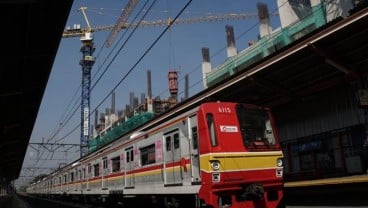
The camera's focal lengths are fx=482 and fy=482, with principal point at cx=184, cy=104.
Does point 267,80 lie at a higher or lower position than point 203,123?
higher

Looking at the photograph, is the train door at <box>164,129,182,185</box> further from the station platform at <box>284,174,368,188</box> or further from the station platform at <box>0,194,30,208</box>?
the station platform at <box>0,194,30,208</box>

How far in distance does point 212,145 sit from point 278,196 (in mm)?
2464

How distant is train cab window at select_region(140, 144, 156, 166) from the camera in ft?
51.8

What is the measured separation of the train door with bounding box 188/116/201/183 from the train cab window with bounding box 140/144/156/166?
2902 mm

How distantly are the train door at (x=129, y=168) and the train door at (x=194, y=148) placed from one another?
18.2 feet

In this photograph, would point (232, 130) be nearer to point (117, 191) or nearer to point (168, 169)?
point (168, 169)

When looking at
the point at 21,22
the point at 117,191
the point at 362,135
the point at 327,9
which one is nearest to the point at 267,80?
the point at 362,135

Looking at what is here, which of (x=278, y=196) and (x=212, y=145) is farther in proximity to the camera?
(x=278, y=196)

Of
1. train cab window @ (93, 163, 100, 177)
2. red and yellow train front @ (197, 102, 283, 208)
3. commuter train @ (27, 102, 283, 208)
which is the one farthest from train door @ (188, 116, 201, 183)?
train cab window @ (93, 163, 100, 177)

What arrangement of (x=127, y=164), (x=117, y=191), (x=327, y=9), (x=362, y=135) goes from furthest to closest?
1. (x=327, y=9)
2. (x=117, y=191)
3. (x=127, y=164)
4. (x=362, y=135)

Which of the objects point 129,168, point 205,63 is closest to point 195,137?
point 129,168

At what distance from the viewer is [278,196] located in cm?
1284

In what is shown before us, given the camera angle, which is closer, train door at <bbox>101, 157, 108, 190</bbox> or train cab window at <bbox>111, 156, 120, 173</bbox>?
train cab window at <bbox>111, 156, 120, 173</bbox>

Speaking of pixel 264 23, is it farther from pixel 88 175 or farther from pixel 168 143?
pixel 168 143
